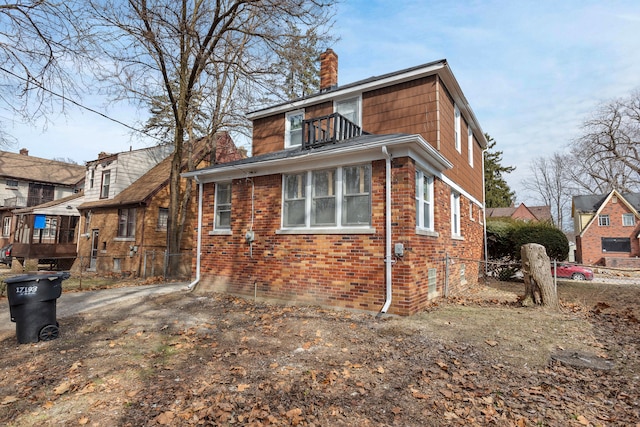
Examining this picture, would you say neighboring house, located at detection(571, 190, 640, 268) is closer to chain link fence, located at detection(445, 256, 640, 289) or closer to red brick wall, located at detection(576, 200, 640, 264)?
red brick wall, located at detection(576, 200, 640, 264)

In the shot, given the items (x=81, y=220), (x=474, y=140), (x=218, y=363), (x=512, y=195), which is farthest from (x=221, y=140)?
(x=512, y=195)

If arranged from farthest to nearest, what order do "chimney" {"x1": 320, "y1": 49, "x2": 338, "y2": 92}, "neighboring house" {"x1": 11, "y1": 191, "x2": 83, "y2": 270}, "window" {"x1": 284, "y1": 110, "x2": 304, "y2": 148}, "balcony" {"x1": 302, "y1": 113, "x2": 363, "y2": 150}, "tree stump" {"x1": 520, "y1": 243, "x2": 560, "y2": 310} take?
"neighboring house" {"x1": 11, "y1": 191, "x2": 83, "y2": 270}, "chimney" {"x1": 320, "y1": 49, "x2": 338, "y2": 92}, "window" {"x1": 284, "y1": 110, "x2": 304, "y2": 148}, "balcony" {"x1": 302, "y1": 113, "x2": 363, "y2": 150}, "tree stump" {"x1": 520, "y1": 243, "x2": 560, "y2": 310}

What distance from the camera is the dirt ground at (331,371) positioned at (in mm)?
3307

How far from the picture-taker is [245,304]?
856 centimetres

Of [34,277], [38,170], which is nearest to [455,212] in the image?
[34,277]

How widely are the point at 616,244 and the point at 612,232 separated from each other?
3.65 ft

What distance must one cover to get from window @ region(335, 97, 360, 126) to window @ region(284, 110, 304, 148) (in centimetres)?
164

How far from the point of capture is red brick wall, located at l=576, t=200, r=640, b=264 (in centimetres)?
3053

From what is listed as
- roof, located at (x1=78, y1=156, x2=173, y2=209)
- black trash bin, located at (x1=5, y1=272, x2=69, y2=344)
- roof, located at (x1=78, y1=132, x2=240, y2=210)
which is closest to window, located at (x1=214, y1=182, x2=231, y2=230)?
black trash bin, located at (x1=5, y1=272, x2=69, y2=344)

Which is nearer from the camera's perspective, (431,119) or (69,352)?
(69,352)

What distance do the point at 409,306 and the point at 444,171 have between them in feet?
14.8

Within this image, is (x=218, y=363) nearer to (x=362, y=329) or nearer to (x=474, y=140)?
(x=362, y=329)

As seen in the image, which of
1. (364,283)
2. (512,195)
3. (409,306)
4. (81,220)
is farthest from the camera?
(512,195)

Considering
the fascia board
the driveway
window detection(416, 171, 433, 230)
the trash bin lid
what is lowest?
the driveway
